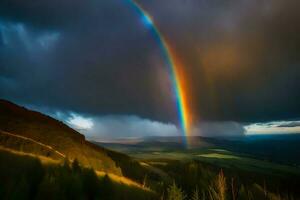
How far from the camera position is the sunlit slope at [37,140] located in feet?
117

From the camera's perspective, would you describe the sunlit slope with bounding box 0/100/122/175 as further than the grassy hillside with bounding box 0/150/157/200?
Yes

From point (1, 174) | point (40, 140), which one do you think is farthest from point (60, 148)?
point (1, 174)

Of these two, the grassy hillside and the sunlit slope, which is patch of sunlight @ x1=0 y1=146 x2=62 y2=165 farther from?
the sunlit slope

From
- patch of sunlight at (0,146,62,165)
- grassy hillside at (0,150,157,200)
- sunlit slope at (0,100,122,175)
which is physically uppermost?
sunlit slope at (0,100,122,175)

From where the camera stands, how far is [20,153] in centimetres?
3319

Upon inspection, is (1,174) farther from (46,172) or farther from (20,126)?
(20,126)

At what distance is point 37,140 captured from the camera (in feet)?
128

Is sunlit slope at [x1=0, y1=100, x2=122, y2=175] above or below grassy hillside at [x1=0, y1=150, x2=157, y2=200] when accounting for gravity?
above

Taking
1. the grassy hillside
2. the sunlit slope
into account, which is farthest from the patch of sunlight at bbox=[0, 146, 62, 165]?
the sunlit slope

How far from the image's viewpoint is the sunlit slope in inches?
1398

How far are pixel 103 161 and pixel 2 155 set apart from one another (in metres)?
16.2

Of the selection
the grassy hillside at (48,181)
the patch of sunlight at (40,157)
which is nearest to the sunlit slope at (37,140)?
the patch of sunlight at (40,157)

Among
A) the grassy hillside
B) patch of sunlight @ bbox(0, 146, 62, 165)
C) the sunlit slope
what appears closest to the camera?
the grassy hillside

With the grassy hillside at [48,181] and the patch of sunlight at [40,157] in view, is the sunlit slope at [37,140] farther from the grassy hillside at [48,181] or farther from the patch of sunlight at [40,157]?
the grassy hillside at [48,181]
